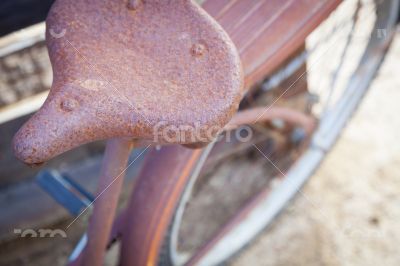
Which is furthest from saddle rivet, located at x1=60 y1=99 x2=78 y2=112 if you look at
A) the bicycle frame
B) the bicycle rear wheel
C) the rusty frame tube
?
the bicycle rear wheel

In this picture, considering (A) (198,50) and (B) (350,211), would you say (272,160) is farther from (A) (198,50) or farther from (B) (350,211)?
(A) (198,50)

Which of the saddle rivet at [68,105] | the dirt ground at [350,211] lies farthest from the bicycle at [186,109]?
the dirt ground at [350,211]

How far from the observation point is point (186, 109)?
2.21ft

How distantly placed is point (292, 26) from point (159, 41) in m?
0.37

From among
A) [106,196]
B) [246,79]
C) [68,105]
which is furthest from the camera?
[246,79]

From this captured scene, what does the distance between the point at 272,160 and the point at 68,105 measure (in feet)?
3.76

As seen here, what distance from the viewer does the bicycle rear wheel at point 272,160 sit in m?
1.46

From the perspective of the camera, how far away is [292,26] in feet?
3.20

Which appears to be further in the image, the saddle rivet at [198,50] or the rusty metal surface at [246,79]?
the rusty metal surface at [246,79]

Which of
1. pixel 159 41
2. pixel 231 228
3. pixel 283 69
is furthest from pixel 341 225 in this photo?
pixel 159 41

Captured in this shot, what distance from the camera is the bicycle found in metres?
0.66

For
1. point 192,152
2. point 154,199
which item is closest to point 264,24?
point 192,152

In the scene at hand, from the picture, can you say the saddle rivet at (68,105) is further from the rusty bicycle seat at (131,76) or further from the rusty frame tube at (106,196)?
the rusty frame tube at (106,196)

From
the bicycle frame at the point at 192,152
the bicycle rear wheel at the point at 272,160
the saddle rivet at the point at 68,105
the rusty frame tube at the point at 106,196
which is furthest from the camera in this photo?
the bicycle rear wheel at the point at 272,160
